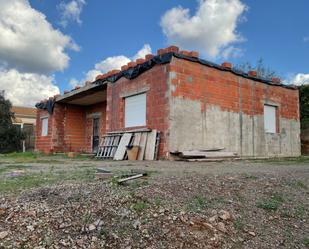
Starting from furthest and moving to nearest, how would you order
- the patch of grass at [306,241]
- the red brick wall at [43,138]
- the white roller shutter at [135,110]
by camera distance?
the red brick wall at [43,138]
the white roller shutter at [135,110]
the patch of grass at [306,241]

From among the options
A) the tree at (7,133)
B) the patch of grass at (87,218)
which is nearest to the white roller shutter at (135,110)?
the patch of grass at (87,218)

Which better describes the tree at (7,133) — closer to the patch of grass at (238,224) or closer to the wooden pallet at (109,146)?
the wooden pallet at (109,146)

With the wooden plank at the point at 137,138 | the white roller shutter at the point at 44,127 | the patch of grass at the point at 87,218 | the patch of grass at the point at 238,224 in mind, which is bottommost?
the patch of grass at the point at 238,224

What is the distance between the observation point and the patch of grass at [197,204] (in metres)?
3.33

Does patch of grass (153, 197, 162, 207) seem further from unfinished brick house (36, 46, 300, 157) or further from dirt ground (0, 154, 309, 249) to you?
unfinished brick house (36, 46, 300, 157)

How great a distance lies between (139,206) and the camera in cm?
326

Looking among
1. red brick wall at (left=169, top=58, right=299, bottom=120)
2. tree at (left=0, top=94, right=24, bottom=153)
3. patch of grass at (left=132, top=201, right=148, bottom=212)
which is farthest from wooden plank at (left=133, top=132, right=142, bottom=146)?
tree at (left=0, top=94, right=24, bottom=153)

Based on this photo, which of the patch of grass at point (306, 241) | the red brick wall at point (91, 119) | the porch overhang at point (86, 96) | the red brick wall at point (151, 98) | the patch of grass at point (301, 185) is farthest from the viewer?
the red brick wall at point (91, 119)

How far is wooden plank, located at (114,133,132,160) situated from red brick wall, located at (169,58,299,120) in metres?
2.33

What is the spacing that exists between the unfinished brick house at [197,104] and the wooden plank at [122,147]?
49 centimetres

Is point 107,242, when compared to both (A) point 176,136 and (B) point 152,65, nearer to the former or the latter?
(A) point 176,136

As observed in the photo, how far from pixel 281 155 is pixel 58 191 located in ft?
38.6

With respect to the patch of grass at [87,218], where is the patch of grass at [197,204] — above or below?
above

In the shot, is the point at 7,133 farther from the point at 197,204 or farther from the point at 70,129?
the point at 197,204
